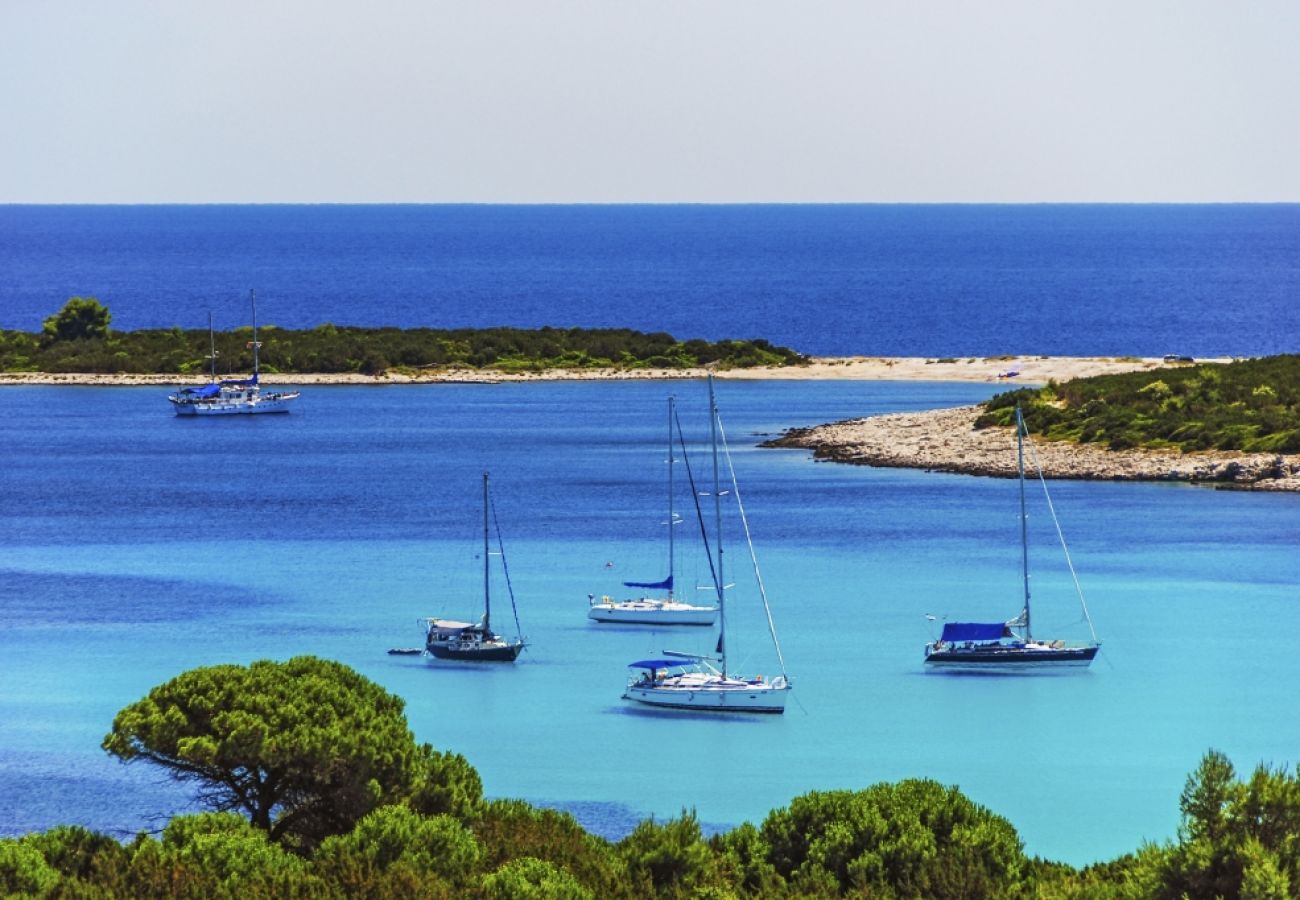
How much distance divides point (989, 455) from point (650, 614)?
31645 mm

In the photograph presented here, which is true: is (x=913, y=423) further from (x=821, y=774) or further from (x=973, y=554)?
(x=821, y=774)

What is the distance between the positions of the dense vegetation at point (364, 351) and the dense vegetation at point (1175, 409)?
122ft

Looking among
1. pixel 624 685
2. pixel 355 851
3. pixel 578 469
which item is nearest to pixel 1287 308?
pixel 578 469

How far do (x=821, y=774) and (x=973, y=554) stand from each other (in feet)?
81.4

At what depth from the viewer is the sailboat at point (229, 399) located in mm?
112500

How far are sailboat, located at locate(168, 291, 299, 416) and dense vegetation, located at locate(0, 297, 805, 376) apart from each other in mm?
7945

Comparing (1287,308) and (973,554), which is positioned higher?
(1287,308)

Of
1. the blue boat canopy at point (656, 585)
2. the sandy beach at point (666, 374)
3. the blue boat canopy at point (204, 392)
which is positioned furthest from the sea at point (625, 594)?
the sandy beach at point (666, 374)

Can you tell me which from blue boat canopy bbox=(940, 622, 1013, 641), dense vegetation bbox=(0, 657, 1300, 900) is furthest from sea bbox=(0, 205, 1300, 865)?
dense vegetation bbox=(0, 657, 1300, 900)

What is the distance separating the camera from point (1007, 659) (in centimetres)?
5012

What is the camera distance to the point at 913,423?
93.0m

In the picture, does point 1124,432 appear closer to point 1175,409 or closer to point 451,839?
point 1175,409

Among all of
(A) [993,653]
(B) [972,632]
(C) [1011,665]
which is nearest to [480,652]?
(B) [972,632]

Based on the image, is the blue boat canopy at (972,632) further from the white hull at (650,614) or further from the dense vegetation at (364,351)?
the dense vegetation at (364,351)
